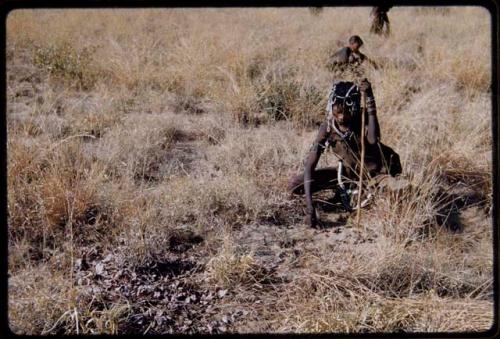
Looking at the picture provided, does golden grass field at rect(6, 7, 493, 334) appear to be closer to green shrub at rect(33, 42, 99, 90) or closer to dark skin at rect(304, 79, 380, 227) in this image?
green shrub at rect(33, 42, 99, 90)

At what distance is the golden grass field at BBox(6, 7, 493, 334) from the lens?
11.9ft

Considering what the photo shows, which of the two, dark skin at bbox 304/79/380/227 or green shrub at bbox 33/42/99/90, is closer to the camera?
dark skin at bbox 304/79/380/227

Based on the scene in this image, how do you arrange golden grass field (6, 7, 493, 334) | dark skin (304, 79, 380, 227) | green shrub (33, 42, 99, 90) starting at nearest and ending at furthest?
golden grass field (6, 7, 493, 334), dark skin (304, 79, 380, 227), green shrub (33, 42, 99, 90)

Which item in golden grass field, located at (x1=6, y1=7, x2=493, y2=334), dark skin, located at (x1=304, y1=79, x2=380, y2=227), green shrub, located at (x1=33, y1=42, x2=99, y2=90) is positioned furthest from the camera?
green shrub, located at (x1=33, y1=42, x2=99, y2=90)

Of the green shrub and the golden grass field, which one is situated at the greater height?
the green shrub

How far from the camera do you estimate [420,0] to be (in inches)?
129

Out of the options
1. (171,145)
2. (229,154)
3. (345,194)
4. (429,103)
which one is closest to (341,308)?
(345,194)

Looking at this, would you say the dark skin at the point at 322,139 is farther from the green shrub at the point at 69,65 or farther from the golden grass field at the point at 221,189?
the green shrub at the point at 69,65

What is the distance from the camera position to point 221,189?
479cm

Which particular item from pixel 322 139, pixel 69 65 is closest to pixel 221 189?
pixel 322 139

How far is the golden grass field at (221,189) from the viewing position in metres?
3.64

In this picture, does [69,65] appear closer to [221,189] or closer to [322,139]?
[221,189]

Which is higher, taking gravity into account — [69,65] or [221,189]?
[69,65]

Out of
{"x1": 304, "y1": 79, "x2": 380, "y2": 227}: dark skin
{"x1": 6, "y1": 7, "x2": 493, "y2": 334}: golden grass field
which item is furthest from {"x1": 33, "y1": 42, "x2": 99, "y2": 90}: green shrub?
{"x1": 304, "y1": 79, "x2": 380, "y2": 227}: dark skin
